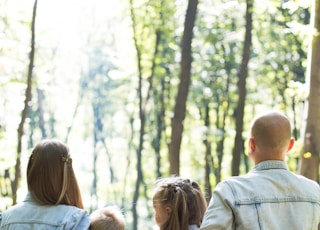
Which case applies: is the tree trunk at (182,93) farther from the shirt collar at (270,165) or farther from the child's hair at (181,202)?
the shirt collar at (270,165)

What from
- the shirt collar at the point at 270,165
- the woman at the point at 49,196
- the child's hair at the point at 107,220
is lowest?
the child's hair at the point at 107,220

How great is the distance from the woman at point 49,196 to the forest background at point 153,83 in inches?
22.5

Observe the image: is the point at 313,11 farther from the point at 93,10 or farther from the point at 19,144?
the point at 93,10

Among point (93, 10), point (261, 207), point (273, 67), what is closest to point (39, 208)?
point (261, 207)

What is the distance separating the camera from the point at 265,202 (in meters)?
2.66

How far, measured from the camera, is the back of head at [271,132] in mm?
2709

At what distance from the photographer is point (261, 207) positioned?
2.63m

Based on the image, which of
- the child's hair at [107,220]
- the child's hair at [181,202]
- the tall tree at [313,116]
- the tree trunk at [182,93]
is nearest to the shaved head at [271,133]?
the child's hair at [181,202]

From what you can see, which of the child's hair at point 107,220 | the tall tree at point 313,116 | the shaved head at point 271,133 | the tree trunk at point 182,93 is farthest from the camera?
the tree trunk at point 182,93

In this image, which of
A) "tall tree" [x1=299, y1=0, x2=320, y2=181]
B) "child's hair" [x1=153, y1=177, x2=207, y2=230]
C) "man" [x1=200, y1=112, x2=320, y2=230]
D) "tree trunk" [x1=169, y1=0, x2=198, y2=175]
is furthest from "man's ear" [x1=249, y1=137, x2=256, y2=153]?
"tree trunk" [x1=169, y1=0, x2=198, y2=175]

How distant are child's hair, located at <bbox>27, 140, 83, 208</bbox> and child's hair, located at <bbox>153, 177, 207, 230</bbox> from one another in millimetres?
520

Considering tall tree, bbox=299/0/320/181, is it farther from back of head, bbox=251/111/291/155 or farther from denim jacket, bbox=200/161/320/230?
back of head, bbox=251/111/291/155

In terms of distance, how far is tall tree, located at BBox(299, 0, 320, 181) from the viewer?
576cm

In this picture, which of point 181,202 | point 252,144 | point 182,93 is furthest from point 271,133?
point 182,93
